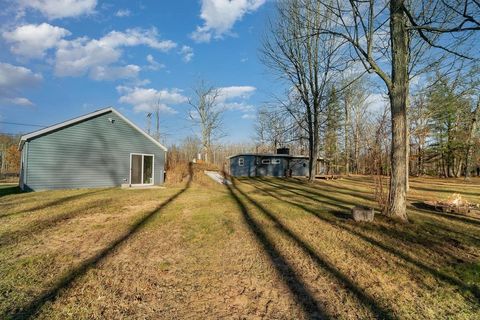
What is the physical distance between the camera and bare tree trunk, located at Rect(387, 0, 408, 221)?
19.0 ft

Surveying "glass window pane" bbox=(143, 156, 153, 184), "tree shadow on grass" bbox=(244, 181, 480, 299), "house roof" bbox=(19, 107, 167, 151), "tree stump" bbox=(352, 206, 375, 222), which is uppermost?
"house roof" bbox=(19, 107, 167, 151)

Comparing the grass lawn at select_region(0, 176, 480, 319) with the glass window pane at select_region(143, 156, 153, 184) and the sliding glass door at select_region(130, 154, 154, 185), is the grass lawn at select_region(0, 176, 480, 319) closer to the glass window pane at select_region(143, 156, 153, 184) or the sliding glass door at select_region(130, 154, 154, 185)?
the sliding glass door at select_region(130, 154, 154, 185)

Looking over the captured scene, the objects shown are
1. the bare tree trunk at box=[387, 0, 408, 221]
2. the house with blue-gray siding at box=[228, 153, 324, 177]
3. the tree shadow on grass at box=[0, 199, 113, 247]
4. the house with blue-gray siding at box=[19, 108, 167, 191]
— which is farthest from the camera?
the house with blue-gray siding at box=[228, 153, 324, 177]

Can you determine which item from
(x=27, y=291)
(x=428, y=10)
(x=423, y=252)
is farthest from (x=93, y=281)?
(x=428, y=10)

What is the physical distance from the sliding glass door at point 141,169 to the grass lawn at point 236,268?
8.47 m

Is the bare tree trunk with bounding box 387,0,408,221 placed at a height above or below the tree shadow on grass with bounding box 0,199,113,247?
above

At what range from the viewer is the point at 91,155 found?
13133mm

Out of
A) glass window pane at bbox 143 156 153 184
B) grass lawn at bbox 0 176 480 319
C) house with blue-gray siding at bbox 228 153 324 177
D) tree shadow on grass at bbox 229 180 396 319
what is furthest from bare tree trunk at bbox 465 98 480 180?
glass window pane at bbox 143 156 153 184

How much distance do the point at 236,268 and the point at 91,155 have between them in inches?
492

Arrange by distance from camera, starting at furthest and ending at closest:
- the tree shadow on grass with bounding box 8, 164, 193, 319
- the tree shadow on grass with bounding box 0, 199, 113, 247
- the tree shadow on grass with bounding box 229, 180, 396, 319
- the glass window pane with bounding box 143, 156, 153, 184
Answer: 1. the glass window pane with bounding box 143, 156, 153, 184
2. the tree shadow on grass with bounding box 0, 199, 113, 247
3. the tree shadow on grass with bounding box 229, 180, 396, 319
4. the tree shadow on grass with bounding box 8, 164, 193, 319

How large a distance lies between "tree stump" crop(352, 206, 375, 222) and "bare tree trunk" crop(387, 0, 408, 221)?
1.57ft

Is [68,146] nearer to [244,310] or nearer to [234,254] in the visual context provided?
[234,254]

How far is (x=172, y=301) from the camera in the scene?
2.84 m

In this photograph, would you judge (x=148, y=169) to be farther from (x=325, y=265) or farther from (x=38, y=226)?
(x=325, y=265)
